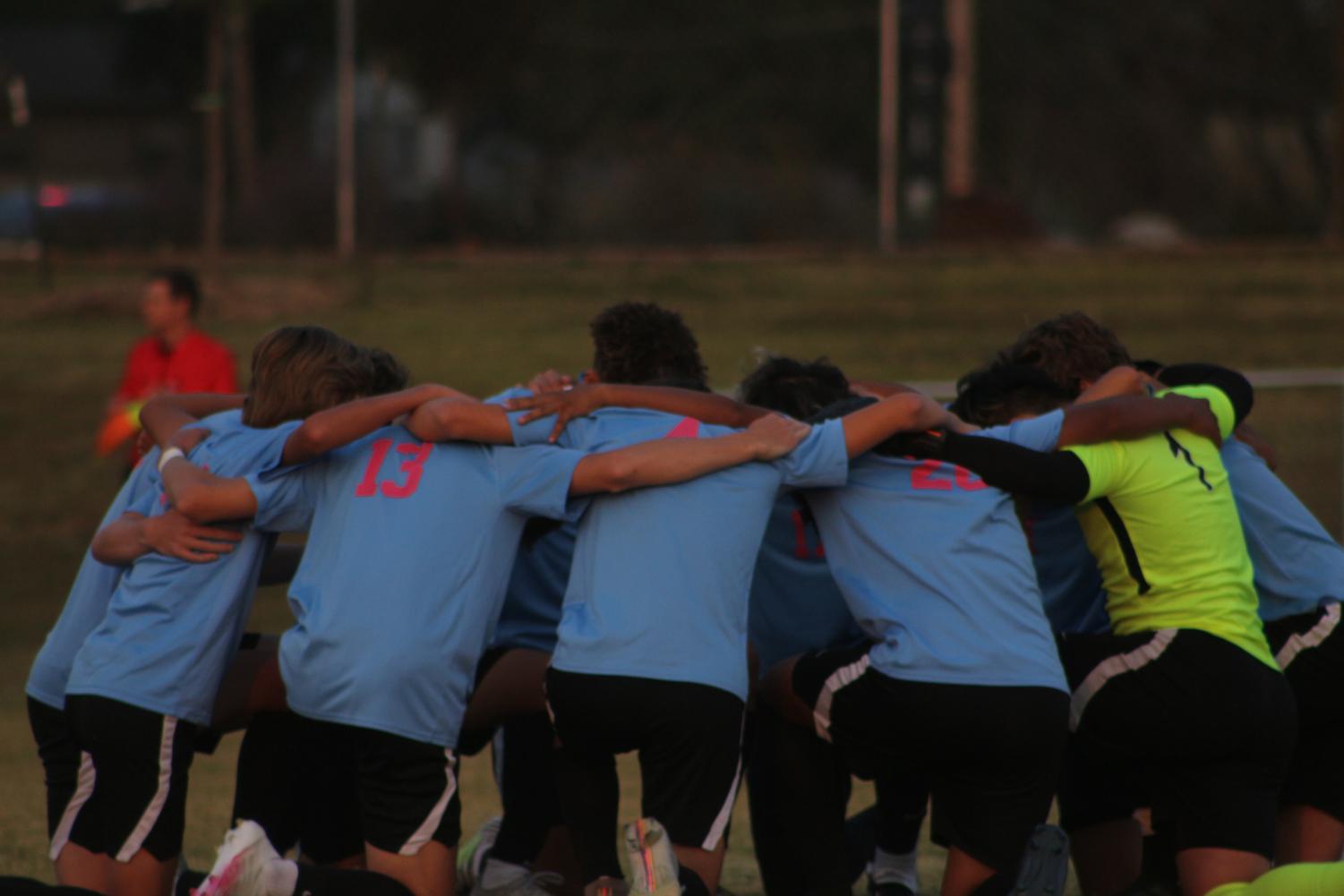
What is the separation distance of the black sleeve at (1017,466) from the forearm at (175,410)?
1.98 m

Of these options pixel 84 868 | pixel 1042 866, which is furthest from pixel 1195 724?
pixel 84 868

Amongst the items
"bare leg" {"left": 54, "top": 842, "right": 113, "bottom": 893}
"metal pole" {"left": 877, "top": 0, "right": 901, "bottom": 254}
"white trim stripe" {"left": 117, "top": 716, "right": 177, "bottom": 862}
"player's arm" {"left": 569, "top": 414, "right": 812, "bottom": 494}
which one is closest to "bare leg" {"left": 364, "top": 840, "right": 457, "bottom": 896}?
"white trim stripe" {"left": 117, "top": 716, "right": 177, "bottom": 862}

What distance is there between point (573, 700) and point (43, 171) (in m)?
38.9

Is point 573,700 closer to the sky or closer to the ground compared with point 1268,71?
closer to the ground

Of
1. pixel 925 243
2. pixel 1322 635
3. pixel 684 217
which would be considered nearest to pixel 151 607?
pixel 1322 635

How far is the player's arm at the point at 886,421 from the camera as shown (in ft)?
13.9

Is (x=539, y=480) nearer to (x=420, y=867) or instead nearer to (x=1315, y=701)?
(x=420, y=867)

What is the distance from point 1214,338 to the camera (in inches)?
691

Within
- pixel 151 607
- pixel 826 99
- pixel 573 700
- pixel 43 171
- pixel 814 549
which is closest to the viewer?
pixel 573 700

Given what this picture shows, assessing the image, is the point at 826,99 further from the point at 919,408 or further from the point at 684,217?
the point at 919,408

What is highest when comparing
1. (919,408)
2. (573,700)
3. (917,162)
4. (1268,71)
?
(1268,71)

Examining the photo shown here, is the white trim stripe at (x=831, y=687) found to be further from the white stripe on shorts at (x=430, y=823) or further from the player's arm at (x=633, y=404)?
the white stripe on shorts at (x=430, y=823)

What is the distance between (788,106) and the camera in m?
34.4

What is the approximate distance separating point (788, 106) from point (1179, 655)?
3089cm
